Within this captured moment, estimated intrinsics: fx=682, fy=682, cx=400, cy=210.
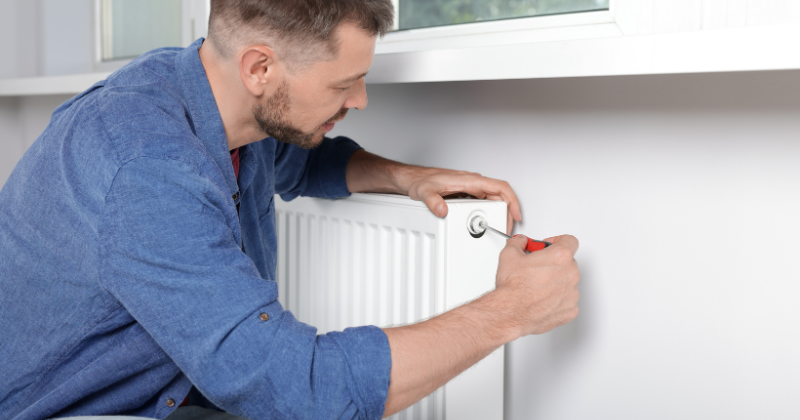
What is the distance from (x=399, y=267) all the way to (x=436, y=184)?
0.13m

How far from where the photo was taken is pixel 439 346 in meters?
0.63

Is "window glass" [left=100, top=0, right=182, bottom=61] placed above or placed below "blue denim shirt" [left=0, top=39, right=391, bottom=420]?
above

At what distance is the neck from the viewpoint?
0.75 m

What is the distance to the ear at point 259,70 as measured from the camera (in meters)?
0.72

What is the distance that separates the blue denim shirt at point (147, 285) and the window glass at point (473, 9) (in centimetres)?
38

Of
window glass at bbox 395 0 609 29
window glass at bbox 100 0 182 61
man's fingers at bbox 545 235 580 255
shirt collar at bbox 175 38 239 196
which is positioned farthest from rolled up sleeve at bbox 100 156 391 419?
window glass at bbox 100 0 182 61

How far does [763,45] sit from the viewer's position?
1.84 ft

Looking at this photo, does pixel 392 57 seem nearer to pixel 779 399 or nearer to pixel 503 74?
pixel 503 74

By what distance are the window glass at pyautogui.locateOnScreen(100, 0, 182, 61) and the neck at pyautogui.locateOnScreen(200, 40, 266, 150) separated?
3.01 ft

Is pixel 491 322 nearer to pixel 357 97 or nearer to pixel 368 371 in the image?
pixel 368 371

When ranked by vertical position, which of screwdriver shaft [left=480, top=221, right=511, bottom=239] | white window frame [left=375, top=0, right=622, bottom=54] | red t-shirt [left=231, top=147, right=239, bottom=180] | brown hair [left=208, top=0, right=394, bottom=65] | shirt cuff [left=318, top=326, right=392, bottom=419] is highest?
white window frame [left=375, top=0, right=622, bottom=54]

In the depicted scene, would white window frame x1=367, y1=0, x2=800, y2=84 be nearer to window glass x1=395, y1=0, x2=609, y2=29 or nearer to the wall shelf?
window glass x1=395, y1=0, x2=609, y2=29

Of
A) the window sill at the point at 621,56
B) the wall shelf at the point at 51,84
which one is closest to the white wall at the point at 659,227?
the window sill at the point at 621,56

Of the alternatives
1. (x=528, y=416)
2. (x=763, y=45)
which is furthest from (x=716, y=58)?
(x=528, y=416)
